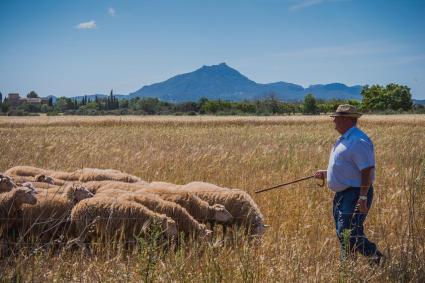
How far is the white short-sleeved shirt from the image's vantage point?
573 centimetres

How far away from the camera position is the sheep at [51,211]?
655cm

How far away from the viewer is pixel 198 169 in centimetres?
1205

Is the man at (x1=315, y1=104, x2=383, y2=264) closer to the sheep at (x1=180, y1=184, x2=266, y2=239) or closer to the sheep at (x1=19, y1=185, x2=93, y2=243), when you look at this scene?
the sheep at (x1=180, y1=184, x2=266, y2=239)

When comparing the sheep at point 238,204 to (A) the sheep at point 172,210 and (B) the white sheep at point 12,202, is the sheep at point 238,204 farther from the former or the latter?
(B) the white sheep at point 12,202

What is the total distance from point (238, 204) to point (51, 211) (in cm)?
283

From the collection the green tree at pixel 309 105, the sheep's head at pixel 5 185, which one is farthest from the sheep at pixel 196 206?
the green tree at pixel 309 105

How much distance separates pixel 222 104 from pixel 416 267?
136426mm

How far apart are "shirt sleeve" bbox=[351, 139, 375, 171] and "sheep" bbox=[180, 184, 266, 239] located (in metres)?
1.99

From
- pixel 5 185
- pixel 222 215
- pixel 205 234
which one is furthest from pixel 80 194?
pixel 222 215

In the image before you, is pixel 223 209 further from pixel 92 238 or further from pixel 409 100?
pixel 409 100

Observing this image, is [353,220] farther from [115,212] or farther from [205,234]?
[115,212]

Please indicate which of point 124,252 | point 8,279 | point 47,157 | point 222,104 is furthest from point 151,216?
point 222,104

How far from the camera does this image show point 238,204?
760cm

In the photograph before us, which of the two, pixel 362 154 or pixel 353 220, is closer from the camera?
pixel 362 154
